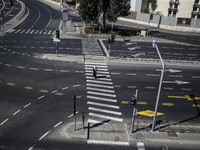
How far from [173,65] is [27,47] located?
26.9 meters

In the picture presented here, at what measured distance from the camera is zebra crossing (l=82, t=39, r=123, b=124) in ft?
60.7

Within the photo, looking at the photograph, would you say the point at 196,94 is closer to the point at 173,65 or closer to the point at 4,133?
the point at 173,65

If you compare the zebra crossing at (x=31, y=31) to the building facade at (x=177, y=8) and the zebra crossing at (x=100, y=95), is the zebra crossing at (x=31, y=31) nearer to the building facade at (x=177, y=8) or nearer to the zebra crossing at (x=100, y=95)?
the zebra crossing at (x=100, y=95)

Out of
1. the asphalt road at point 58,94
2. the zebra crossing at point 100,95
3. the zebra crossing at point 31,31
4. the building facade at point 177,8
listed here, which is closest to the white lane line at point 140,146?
the asphalt road at point 58,94

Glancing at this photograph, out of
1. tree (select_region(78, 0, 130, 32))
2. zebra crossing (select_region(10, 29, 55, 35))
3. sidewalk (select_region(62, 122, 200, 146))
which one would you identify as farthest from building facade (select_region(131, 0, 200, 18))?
sidewalk (select_region(62, 122, 200, 146))

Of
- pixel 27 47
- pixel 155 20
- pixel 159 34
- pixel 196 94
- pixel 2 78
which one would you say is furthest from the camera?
pixel 155 20

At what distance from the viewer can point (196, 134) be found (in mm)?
16484

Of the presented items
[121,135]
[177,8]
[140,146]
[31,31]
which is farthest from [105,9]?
[140,146]

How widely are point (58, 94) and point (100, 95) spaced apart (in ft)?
15.4

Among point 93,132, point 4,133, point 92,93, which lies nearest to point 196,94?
point 92,93

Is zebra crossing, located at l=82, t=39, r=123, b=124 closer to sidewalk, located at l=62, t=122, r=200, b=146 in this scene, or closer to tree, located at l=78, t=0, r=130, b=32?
sidewalk, located at l=62, t=122, r=200, b=146

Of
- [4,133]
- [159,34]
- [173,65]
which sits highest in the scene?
[159,34]

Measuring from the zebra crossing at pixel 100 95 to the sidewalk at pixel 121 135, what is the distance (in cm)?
119

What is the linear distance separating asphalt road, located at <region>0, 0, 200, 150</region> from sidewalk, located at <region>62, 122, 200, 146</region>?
47cm
